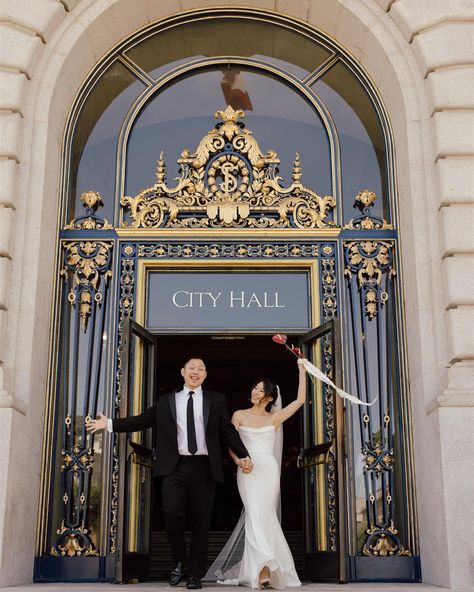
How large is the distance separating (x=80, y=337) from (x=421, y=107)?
469 centimetres

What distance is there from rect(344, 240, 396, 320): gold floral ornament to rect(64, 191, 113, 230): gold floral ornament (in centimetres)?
287

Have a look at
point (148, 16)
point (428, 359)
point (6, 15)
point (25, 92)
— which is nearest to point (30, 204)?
point (25, 92)

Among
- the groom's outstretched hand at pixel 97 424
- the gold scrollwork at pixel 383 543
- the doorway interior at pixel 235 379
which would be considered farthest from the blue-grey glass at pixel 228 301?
the doorway interior at pixel 235 379

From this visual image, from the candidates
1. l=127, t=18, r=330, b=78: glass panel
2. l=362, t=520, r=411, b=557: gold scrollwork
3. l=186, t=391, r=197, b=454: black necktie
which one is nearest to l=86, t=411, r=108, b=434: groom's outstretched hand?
l=186, t=391, r=197, b=454: black necktie

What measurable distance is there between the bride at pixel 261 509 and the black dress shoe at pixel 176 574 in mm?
708

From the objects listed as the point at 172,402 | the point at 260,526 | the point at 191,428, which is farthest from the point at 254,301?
the point at 260,526

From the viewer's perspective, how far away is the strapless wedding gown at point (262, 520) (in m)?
8.62

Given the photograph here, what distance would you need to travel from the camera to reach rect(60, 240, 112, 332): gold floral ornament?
9.98 m

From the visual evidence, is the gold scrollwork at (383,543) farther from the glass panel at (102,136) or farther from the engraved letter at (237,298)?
the glass panel at (102,136)

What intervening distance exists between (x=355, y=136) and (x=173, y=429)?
443 cm

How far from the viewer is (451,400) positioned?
334 inches

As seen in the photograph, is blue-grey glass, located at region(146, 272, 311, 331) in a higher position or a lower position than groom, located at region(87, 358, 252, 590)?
higher

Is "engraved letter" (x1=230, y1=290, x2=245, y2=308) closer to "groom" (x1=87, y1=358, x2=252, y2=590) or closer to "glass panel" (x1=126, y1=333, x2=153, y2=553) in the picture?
"glass panel" (x1=126, y1=333, x2=153, y2=553)

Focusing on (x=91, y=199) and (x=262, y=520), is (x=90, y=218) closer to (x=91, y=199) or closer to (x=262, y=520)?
(x=91, y=199)
